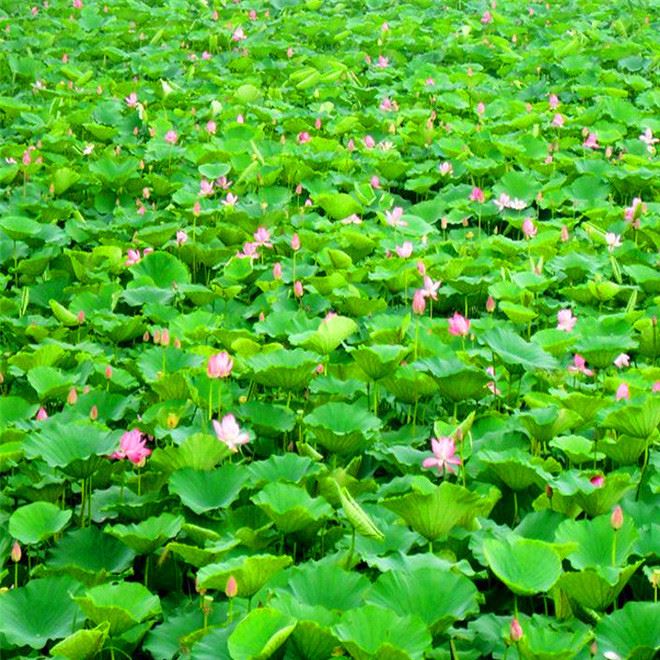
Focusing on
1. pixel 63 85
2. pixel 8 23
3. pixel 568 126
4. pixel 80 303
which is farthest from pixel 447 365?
pixel 8 23

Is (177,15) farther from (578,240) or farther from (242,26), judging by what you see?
(578,240)

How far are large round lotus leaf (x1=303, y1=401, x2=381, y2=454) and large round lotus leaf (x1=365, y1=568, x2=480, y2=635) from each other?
532mm

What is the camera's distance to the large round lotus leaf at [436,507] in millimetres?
1964

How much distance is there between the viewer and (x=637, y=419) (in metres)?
2.21

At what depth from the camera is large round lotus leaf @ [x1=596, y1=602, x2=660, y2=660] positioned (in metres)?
1.72

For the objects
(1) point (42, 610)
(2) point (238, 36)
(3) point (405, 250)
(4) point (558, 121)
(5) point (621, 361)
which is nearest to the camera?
(1) point (42, 610)

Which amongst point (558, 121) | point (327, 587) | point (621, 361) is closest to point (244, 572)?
point (327, 587)

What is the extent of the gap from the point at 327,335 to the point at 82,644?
3.50 ft

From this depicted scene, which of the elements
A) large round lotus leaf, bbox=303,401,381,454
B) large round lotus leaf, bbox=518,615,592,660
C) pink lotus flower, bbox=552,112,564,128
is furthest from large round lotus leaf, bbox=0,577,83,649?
pink lotus flower, bbox=552,112,564,128

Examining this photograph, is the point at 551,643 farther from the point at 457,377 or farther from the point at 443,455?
the point at 457,377

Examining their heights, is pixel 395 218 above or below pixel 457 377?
below

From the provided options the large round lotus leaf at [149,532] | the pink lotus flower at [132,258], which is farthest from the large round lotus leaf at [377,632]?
the pink lotus flower at [132,258]

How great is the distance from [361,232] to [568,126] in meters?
1.56

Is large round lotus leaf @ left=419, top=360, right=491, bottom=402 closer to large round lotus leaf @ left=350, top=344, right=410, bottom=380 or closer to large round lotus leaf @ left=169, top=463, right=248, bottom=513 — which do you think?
large round lotus leaf @ left=350, top=344, right=410, bottom=380
